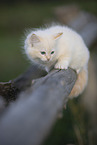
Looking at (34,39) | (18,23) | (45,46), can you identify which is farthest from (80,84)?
(18,23)

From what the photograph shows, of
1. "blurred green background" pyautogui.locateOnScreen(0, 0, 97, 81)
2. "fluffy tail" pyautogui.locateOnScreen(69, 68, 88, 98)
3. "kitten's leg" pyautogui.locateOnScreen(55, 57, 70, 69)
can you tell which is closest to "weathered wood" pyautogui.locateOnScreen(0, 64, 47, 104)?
"kitten's leg" pyautogui.locateOnScreen(55, 57, 70, 69)

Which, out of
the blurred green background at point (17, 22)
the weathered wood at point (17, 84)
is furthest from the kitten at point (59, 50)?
the blurred green background at point (17, 22)

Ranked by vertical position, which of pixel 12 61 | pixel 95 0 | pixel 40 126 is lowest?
pixel 12 61

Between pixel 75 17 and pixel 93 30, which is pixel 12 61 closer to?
pixel 75 17

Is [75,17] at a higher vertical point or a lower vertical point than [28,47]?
higher

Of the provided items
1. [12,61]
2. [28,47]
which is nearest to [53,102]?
[28,47]

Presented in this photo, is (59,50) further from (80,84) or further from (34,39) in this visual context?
(80,84)

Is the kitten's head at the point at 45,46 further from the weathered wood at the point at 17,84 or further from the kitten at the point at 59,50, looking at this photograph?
the weathered wood at the point at 17,84
